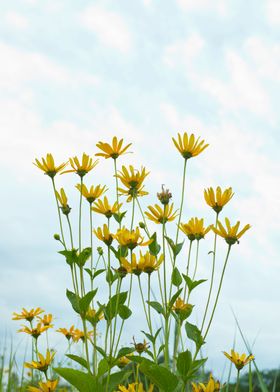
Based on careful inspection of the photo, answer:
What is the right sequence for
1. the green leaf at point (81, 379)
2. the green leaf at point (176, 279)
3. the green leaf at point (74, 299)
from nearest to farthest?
the green leaf at point (81, 379) → the green leaf at point (74, 299) → the green leaf at point (176, 279)

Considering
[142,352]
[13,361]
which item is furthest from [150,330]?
[13,361]

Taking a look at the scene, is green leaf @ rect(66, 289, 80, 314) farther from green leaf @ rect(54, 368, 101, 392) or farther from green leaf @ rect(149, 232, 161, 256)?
green leaf @ rect(149, 232, 161, 256)

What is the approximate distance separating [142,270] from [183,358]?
0.47m

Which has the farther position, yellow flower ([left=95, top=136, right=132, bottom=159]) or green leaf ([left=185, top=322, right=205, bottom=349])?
yellow flower ([left=95, top=136, right=132, bottom=159])

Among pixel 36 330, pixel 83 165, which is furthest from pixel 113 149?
pixel 36 330

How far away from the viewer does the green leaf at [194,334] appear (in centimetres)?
248

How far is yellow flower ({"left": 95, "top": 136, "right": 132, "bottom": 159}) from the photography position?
2.92 meters

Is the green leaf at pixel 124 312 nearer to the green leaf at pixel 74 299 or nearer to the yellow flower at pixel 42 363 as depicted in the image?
the green leaf at pixel 74 299

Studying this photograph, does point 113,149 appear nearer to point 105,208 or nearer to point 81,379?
point 105,208

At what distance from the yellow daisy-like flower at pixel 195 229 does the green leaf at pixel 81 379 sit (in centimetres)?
82

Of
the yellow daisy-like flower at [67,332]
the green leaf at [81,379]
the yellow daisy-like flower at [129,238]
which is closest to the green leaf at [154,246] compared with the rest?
the yellow daisy-like flower at [129,238]

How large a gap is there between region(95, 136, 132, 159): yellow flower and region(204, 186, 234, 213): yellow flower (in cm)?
51

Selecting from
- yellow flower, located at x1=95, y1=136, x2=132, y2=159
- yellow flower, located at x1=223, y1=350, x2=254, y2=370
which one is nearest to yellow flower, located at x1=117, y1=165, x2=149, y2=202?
yellow flower, located at x1=95, y1=136, x2=132, y2=159

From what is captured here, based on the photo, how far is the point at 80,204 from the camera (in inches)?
111
